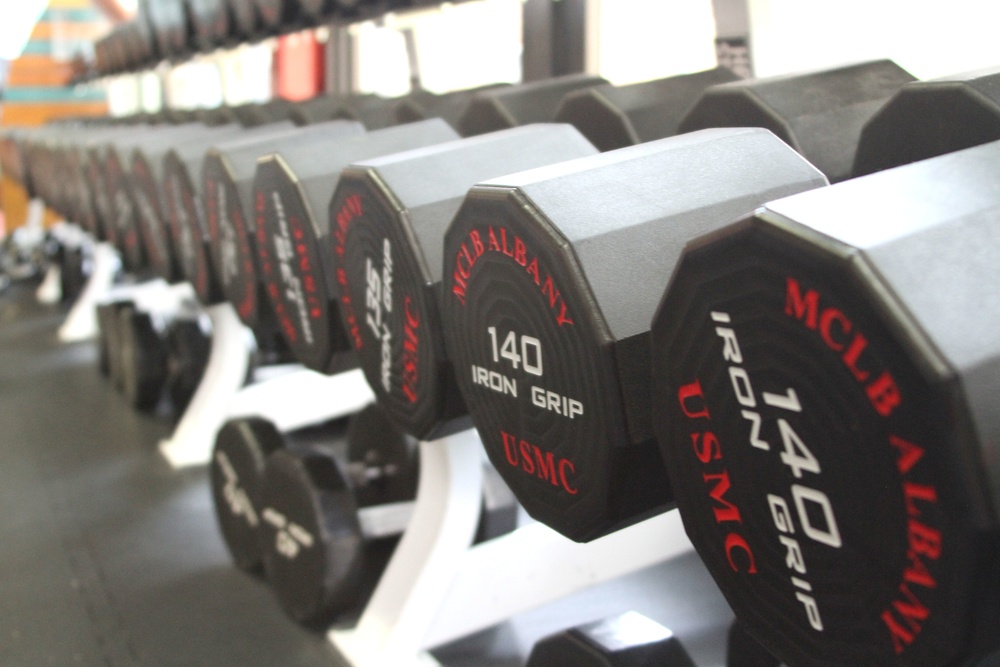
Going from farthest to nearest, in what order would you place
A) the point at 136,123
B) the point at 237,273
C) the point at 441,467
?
1. the point at 136,123
2. the point at 237,273
3. the point at 441,467

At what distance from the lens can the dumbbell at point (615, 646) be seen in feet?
2.37

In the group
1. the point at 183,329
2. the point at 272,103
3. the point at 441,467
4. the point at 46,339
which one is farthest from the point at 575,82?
the point at 46,339

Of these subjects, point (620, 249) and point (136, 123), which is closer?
point (620, 249)

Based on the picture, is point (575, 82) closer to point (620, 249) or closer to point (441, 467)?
point (441, 467)

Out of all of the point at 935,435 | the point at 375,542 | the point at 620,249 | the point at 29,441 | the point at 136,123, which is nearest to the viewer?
the point at 935,435

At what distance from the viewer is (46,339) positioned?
9.59 feet

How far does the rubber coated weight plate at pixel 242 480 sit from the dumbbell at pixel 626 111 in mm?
559

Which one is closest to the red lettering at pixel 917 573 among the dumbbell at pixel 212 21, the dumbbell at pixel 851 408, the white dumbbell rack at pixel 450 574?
the dumbbell at pixel 851 408

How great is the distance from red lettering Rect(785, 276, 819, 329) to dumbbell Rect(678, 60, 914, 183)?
0.34 meters

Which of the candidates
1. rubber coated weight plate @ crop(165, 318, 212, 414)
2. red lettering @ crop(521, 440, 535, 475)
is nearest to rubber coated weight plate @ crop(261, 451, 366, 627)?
red lettering @ crop(521, 440, 535, 475)

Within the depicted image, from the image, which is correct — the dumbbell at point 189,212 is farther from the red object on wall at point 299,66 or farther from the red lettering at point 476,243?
the red object on wall at point 299,66

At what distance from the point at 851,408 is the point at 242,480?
1.00 meters

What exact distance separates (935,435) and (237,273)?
988 millimetres

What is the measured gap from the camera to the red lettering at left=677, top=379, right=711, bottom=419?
449mm
